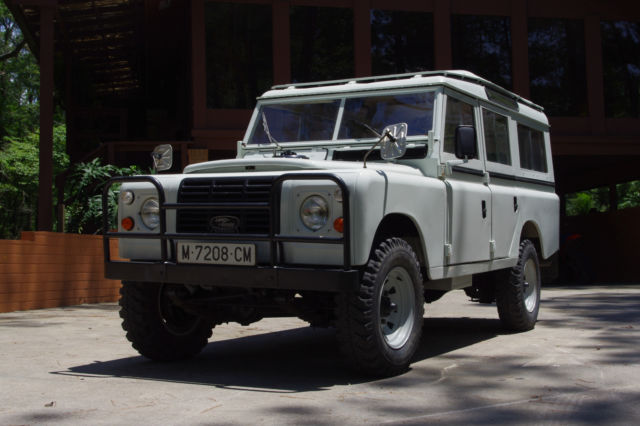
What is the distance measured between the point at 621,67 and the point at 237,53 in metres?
9.00

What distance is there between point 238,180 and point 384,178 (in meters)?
0.95

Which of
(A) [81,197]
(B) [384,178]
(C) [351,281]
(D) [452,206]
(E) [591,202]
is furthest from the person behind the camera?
(E) [591,202]

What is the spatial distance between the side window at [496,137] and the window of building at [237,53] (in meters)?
8.89

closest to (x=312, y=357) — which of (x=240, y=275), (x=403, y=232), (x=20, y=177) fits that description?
(x=403, y=232)

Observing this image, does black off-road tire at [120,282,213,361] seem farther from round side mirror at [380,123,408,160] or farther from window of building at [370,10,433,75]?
window of building at [370,10,433,75]

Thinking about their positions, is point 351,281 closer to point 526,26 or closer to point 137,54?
point 526,26

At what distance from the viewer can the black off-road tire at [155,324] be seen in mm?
5594

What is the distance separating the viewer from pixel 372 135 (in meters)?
6.23

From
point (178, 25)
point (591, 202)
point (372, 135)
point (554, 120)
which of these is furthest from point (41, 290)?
point (591, 202)

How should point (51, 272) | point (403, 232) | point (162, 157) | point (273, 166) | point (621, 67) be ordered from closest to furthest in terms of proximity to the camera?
point (273, 166)
point (403, 232)
point (162, 157)
point (51, 272)
point (621, 67)

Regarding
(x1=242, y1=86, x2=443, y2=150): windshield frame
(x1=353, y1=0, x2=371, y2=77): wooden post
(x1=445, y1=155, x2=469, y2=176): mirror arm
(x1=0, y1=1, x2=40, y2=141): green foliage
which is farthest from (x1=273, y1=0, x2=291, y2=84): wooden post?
(x1=0, y1=1, x2=40, y2=141): green foliage

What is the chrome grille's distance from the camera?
195 inches

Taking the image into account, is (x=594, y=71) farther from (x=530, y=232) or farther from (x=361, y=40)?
(x=530, y=232)

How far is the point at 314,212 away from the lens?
4.83 m
